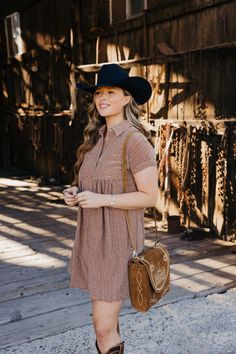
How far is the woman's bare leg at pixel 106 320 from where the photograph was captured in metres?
2.40

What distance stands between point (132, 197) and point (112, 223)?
0.19m

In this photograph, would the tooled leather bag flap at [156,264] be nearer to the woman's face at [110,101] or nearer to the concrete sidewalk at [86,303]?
the woman's face at [110,101]

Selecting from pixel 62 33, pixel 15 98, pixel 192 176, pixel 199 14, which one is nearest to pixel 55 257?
pixel 192 176

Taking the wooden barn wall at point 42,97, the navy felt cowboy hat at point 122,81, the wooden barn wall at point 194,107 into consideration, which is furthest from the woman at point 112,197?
the wooden barn wall at point 42,97

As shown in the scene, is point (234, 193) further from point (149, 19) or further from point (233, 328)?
point (149, 19)

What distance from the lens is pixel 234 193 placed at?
18.9ft

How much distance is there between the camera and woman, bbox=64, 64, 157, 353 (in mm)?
2346

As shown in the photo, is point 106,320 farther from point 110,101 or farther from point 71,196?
point 110,101

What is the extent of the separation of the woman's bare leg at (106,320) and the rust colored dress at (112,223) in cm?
4

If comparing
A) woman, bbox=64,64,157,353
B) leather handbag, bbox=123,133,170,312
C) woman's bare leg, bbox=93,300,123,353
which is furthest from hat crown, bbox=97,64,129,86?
woman's bare leg, bbox=93,300,123,353

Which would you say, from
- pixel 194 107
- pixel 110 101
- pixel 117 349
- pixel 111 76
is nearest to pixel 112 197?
pixel 110 101

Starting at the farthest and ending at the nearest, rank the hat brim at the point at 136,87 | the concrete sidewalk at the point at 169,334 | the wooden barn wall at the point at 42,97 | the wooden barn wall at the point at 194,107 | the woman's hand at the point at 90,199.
A: the wooden barn wall at the point at 42,97 < the wooden barn wall at the point at 194,107 < the concrete sidewalk at the point at 169,334 < the hat brim at the point at 136,87 < the woman's hand at the point at 90,199

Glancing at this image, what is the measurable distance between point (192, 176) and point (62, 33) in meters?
5.52

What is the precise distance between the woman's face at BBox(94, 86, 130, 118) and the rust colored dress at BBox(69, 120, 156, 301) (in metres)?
0.08
